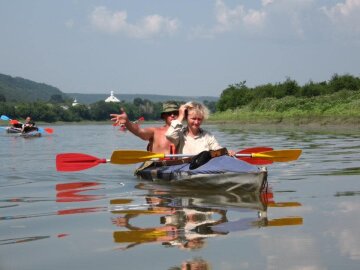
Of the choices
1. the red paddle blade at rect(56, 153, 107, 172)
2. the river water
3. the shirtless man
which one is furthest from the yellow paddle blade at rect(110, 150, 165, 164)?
the red paddle blade at rect(56, 153, 107, 172)

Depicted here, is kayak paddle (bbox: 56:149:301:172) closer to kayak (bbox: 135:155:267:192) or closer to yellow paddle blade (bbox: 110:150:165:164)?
yellow paddle blade (bbox: 110:150:165:164)

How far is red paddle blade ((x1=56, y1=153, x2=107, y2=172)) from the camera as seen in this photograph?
439 inches

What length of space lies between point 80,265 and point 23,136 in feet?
99.7

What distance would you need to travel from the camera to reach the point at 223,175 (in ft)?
27.8

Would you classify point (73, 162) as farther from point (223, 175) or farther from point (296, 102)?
point (296, 102)

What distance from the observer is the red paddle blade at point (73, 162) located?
1115 centimetres

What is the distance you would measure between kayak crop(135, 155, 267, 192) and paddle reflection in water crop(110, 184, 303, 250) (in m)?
0.12

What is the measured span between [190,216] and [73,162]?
17.0ft

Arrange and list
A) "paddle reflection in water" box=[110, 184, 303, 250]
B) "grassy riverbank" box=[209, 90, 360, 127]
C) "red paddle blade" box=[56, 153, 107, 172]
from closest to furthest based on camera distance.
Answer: "paddle reflection in water" box=[110, 184, 303, 250] < "red paddle blade" box=[56, 153, 107, 172] < "grassy riverbank" box=[209, 90, 360, 127]

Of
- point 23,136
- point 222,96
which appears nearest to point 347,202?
point 23,136

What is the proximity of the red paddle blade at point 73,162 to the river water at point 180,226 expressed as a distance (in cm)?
65

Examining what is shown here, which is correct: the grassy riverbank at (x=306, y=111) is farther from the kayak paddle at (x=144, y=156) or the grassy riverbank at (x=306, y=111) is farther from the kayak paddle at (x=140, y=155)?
the kayak paddle at (x=140, y=155)

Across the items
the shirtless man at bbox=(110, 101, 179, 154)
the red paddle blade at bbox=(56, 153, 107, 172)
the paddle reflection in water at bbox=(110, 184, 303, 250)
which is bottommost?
the paddle reflection in water at bbox=(110, 184, 303, 250)

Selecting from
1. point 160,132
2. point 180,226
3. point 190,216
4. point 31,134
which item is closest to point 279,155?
point 160,132
